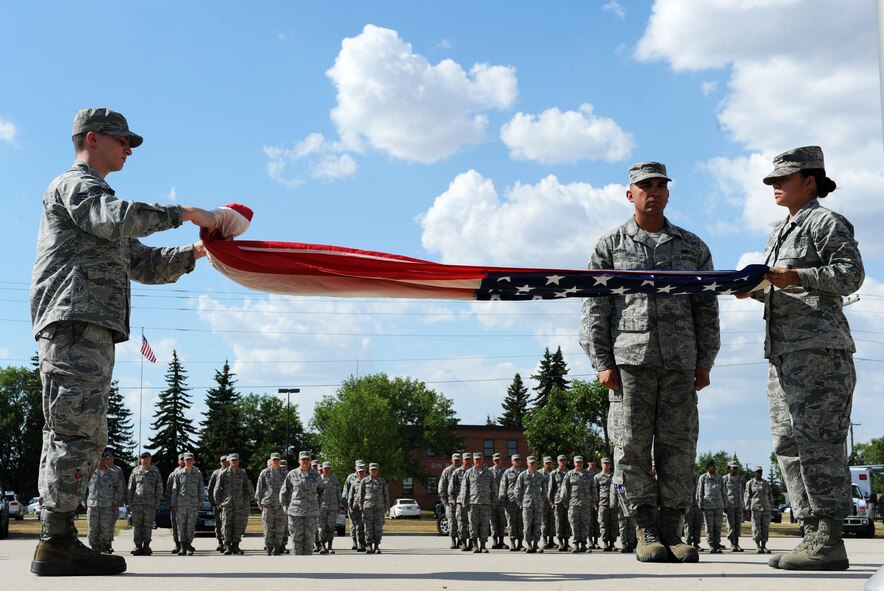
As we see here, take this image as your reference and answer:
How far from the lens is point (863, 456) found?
148 metres

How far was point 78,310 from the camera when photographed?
4758 mm

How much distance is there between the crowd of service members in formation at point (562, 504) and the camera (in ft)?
74.8

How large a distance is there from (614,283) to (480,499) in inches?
705

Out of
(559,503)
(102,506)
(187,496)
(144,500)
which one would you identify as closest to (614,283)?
(102,506)

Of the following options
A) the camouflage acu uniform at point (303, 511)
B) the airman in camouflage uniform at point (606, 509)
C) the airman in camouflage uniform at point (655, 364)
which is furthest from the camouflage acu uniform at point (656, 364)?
the airman in camouflage uniform at point (606, 509)

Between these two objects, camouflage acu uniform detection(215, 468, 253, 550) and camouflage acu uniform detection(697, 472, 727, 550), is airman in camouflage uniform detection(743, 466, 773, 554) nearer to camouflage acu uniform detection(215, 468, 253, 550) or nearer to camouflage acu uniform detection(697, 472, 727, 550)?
camouflage acu uniform detection(697, 472, 727, 550)

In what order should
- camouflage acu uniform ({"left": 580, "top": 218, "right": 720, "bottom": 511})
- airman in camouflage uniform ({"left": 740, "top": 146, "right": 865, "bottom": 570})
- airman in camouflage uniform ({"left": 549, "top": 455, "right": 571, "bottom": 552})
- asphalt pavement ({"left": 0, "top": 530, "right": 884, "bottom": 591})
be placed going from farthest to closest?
airman in camouflage uniform ({"left": 549, "top": 455, "right": 571, "bottom": 552}), camouflage acu uniform ({"left": 580, "top": 218, "right": 720, "bottom": 511}), airman in camouflage uniform ({"left": 740, "top": 146, "right": 865, "bottom": 570}), asphalt pavement ({"left": 0, "top": 530, "right": 884, "bottom": 591})

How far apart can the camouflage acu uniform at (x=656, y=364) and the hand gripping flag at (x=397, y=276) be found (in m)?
0.20

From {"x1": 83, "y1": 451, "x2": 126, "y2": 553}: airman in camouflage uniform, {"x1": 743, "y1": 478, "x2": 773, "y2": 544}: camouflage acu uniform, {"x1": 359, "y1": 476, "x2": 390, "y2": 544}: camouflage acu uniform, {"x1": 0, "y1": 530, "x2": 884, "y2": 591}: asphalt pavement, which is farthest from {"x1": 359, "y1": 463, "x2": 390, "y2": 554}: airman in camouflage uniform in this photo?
{"x1": 0, "y1": 530, "x2": 884, "y2": 591}: asphalt pavement

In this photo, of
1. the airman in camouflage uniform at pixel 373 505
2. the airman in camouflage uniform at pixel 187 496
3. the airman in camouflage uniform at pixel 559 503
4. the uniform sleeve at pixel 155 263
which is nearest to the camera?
the uniform sleeve at pixel 155 263

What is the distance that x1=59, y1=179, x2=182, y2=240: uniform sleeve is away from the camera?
15.4 feet

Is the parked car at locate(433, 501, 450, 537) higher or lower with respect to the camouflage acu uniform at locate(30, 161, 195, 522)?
lower

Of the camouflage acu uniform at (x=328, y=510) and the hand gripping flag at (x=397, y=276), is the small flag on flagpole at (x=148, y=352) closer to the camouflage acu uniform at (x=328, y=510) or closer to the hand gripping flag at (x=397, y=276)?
the camouflage acu uniform at (x=328, y=510)

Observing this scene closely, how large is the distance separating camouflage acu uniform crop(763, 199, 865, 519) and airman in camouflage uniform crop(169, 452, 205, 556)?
1724 cm
